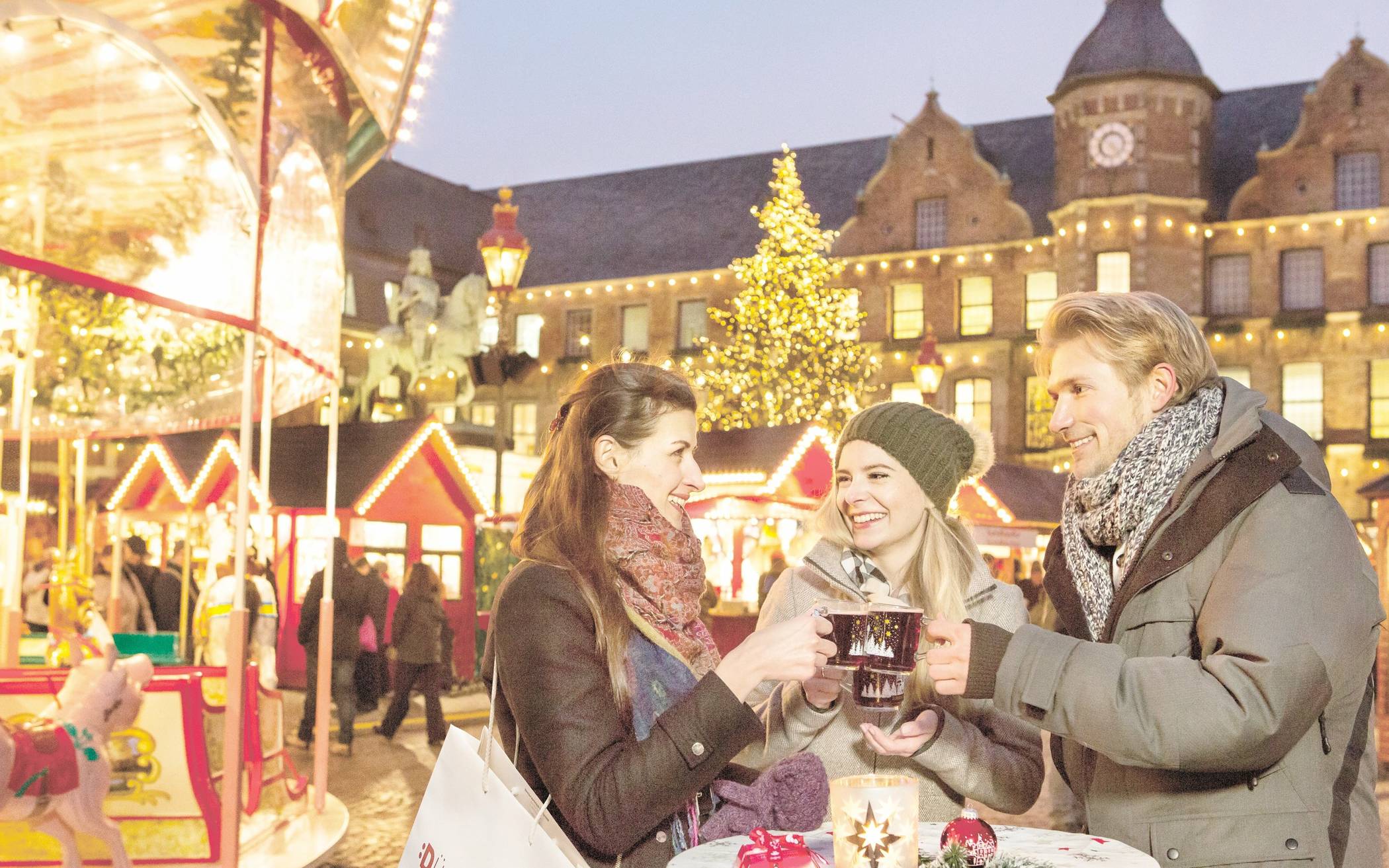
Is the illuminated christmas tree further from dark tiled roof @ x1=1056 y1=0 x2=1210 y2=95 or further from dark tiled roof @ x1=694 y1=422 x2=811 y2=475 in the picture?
dark tiled roof @ x1=1056 y1=0 x2=1210 y2=95

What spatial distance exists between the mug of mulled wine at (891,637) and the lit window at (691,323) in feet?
106

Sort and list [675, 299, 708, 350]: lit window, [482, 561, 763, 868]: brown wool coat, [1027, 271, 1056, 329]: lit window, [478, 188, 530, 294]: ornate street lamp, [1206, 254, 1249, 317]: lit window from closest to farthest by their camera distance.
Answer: [482, 561, 763, 868]: brown wool coat
[478, 188, 530, 294]: ornate street lamp
[1206, 254, 1249, 317]: lit window
[1027, 271, 1056, 329]: lit window
[675, 299, 708, 350]: lit window

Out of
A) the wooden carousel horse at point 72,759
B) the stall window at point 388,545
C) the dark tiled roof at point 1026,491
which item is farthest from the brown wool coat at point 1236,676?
the dark tiled roof at point 1026,491

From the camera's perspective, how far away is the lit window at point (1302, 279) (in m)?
29.6

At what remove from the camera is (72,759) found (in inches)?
223

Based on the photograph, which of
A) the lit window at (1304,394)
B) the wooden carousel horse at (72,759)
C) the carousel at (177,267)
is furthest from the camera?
the lit window at (1304,394)

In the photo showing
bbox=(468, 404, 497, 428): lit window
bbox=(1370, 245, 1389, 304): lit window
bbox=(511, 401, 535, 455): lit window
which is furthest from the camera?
bbox=(468, 404, 497, 428): lit window

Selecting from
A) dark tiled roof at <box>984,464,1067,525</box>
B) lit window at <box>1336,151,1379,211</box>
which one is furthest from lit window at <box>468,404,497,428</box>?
lit window at <box>1336,151,1379,211</box>

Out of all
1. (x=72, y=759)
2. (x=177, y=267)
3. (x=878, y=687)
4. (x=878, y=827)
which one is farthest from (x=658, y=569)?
(x=72, y=759)

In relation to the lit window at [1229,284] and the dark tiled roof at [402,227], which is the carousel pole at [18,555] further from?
the dark tiled roof at [402,227]

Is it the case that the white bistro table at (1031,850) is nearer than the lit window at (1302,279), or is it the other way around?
the white bistro table at (1031,850)

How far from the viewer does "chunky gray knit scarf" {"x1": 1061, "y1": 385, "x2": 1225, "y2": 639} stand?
2654 mm

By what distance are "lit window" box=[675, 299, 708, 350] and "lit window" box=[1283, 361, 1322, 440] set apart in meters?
14.2

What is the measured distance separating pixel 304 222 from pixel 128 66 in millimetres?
2138
